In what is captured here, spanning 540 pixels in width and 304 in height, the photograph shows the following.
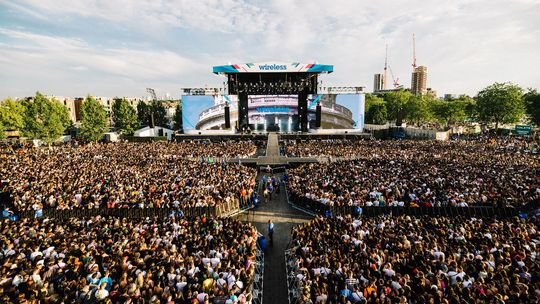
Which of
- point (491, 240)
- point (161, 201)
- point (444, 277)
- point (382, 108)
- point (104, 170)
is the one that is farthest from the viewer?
point (382, 108)

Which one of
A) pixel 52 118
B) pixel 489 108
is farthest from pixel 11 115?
pixel 489 108

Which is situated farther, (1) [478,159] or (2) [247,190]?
(1) [478,159]

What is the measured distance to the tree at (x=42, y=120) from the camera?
38062 millimetres

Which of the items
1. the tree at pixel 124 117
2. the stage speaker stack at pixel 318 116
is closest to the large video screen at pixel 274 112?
the stage speaker stack at pixel 318 116

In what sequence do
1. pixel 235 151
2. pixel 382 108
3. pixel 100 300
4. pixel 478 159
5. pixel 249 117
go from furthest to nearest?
pixel 382 108
pixel 249 117
pixel 235 151
pixel 478 159
pixel 100 300

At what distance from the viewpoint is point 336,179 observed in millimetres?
18922

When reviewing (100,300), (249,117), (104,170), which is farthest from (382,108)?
(100,300)

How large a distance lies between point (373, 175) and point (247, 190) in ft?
32.0

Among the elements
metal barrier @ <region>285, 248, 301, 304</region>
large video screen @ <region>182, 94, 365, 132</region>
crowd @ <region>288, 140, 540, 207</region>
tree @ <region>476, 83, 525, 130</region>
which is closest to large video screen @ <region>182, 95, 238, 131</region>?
Result: large video screen @ <region>182, 94, 365, 132</region>

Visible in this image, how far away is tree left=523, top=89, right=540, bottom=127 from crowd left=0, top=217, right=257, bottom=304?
218 feet

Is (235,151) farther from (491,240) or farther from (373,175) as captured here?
(491,240)

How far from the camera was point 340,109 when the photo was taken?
146 ft

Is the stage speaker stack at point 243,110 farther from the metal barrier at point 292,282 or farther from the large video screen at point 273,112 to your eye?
the metal barrier at point 292,282

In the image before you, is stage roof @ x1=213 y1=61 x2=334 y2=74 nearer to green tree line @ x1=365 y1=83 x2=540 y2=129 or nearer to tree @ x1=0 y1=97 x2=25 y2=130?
green tree line @ x1=365 y1=83 x2=540 y2=129
